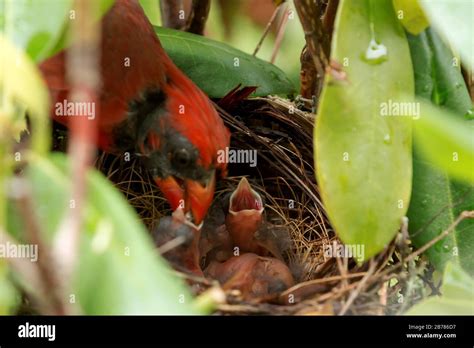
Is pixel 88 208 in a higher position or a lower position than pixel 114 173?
lower

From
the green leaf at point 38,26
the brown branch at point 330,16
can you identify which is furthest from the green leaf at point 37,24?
the brown branch at point 330,16

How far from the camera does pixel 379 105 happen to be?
4.31ft

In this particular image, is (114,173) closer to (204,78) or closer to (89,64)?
(204,78)

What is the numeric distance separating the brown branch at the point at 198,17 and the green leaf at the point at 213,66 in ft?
0.48

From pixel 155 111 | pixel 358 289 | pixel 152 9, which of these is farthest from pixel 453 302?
pixel 152 9

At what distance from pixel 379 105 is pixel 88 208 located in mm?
638

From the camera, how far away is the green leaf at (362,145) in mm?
1267

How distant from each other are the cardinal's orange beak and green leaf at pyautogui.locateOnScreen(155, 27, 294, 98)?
1.00ft

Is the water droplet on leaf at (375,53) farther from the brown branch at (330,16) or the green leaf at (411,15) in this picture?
the brown branch at (330,16)

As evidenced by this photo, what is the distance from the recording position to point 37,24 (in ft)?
3.03

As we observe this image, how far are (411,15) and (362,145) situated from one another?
285 millimetres

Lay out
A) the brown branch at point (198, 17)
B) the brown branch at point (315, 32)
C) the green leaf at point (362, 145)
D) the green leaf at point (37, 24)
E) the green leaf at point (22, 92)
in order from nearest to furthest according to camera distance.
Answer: the green leaf at point (22, 92)
the green leaf at point (37, 24)
the green leaf at point (362, 145)
the brown branch at point (315, 32)
the brown branch at point (198, 17)

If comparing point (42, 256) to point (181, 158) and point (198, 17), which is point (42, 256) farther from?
point (198, 17)
